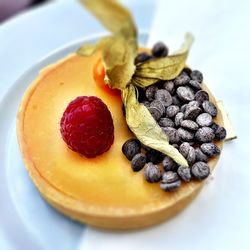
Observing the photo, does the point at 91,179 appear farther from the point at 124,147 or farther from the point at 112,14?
the point at 112,14

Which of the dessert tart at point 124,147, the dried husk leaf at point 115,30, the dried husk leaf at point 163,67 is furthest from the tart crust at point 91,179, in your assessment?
the dried husk leaf at point 115,30

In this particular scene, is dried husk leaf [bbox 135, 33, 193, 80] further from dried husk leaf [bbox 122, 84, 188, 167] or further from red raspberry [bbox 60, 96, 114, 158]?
red raspberry [bbox 60, 96, 114, 158]

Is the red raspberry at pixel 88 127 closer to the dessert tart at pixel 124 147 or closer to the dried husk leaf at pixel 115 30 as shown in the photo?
the dessert tart at pixel 124 147

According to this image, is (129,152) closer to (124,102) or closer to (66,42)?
(124,102)

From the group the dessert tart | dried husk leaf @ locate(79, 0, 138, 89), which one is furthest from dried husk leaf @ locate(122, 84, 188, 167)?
dried husk leaf @ locate(79, 0, 138, 89)

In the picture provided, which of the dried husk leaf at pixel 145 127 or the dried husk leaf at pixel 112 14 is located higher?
the dried husk leaf at pixel 112 14

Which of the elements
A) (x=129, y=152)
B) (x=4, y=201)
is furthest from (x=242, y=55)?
(x=4, y=201)

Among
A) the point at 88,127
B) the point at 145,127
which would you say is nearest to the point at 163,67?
the point at 145,127

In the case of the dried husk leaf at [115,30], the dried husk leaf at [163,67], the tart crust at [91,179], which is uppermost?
the dried husk leaf at [115,30]
